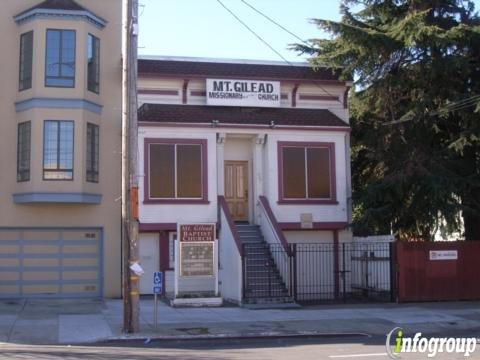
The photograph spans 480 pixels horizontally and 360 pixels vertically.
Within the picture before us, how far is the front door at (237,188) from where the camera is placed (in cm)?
2512

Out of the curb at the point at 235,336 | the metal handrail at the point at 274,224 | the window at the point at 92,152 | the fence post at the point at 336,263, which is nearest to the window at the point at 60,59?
the window at the point at 92,152

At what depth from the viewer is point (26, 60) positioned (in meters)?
23.1

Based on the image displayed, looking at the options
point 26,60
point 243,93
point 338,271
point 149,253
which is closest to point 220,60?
point 243,93

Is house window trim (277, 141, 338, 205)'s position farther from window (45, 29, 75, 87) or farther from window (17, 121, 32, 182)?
window (17, 121, 32, 182)

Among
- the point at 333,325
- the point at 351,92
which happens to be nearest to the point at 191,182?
the point at 351,92

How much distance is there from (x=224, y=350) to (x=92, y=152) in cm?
1211

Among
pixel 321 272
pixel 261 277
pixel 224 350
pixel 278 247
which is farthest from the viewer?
pixel 321 272

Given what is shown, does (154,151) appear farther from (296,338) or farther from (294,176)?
(296,338)

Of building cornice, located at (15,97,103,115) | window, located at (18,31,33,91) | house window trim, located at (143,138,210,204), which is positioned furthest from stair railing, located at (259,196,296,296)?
window, located at (18,31,33,91)

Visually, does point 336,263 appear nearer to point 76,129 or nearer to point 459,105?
point 459,105

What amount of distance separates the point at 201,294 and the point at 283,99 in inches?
336

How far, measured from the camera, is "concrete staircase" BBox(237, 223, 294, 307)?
2066cm

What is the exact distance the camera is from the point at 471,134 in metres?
22.0

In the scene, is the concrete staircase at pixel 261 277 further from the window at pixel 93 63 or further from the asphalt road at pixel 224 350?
the window at pixel 93 63
